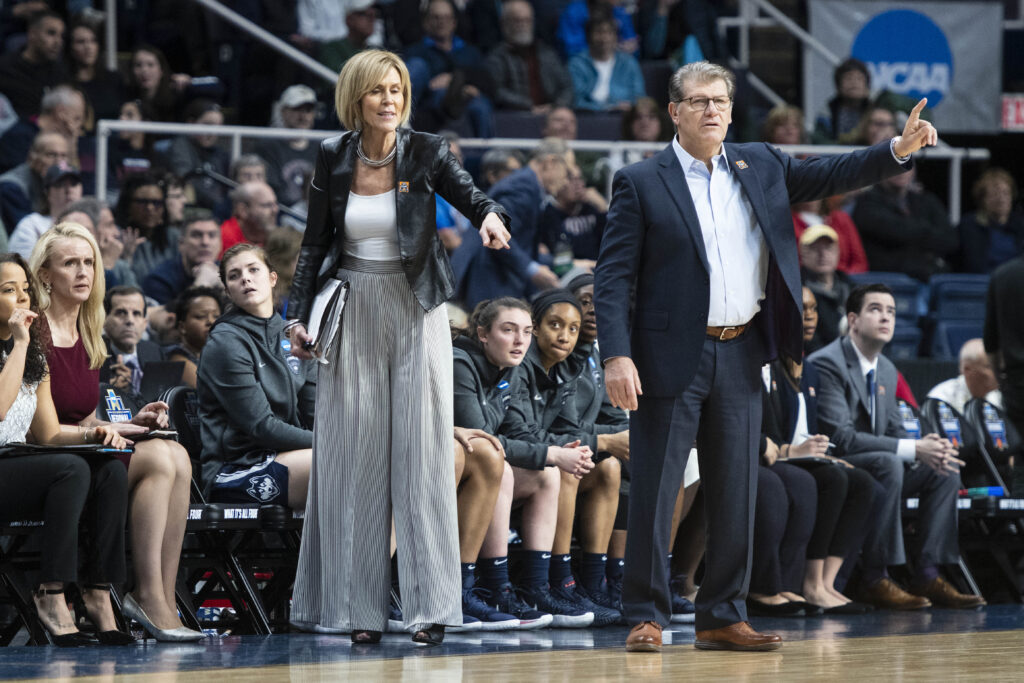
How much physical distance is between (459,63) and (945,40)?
4.02m

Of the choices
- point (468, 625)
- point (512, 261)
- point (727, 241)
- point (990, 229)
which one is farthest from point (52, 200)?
point (990, 229)

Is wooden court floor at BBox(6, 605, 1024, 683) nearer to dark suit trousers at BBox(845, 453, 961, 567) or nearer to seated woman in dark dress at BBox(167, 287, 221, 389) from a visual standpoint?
dark suit trousers at BBox(845, 453, 961, 567)

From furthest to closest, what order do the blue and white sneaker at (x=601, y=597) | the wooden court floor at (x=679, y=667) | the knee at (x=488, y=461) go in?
1. the blue and white sneaker at (x=601, y=597)
2. the knee at (x=488, y=461)
3. the wooden court floor at (x=679, y=667)

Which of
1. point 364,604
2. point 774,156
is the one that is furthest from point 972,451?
point 364,604

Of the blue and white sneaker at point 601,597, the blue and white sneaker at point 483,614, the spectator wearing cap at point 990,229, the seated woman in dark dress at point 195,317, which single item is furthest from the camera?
the spectator wearing cap at point 990,229

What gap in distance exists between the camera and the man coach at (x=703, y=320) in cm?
480

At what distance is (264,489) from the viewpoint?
5852 millimetres

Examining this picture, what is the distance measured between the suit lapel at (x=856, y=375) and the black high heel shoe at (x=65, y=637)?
403 centimetres

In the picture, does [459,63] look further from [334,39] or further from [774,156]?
[774,156]

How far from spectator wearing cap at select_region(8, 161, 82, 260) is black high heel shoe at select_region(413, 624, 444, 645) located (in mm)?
3851

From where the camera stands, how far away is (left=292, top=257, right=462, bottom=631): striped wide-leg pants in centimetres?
506

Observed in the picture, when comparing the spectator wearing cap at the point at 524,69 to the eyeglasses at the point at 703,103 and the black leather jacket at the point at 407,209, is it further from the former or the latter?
the eyeglasses at the point at 703,103

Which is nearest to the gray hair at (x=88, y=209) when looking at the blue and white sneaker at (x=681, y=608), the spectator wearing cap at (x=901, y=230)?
the blue and white sneaker at (x=681, y=608)

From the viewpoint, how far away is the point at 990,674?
4141 millimetres
